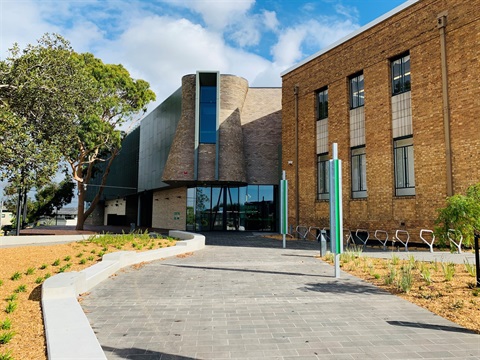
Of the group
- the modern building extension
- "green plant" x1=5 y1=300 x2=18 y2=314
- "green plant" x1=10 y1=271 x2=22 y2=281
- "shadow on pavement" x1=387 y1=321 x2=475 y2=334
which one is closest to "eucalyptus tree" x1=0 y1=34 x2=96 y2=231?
"green plant" x1=10 y1=271 x2=22 y2=281

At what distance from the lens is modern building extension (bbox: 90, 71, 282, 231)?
26391 mm

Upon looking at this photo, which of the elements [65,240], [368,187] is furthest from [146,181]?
[368,187]

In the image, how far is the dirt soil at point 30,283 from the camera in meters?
4.24

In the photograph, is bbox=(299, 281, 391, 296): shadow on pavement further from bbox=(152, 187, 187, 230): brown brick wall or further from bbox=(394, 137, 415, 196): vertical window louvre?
bbox=(152, 187, 187, 230): brown brick wall

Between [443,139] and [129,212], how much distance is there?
3890 cm

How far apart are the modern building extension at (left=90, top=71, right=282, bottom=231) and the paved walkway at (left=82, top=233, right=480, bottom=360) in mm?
17647

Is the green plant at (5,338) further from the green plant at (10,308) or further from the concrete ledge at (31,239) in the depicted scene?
the concrete ledge at (31,239)

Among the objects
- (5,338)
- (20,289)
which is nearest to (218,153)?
(20,289)

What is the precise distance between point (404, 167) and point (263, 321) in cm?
1329

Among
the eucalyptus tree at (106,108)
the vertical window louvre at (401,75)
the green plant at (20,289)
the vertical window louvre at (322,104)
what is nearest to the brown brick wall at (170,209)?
the eucalyptus tree at (106,108)

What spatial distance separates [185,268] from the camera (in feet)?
34.8

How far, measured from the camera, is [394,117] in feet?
55.0

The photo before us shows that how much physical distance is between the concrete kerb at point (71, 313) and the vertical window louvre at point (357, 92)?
46.7 feet

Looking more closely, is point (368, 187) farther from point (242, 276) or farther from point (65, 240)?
point (65, 240)
